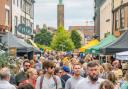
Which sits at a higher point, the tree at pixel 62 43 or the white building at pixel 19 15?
the white building at pixel 19 15

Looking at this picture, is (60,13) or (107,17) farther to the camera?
(60,13)

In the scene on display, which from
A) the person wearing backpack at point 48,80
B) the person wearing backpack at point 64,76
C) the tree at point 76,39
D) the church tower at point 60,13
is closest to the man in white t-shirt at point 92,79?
the person wearing backpack at point 48,80

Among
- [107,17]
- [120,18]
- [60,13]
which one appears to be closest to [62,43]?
[60,13]

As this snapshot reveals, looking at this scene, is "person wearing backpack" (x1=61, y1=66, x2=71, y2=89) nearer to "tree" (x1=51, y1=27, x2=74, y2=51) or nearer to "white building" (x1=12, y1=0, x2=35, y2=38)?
"white building" (x1=12, y1=0, x2=35, y2=38)

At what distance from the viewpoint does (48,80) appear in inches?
428

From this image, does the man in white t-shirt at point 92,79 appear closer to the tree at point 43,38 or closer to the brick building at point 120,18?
the brick building at point 120,18

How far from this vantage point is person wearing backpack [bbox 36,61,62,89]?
1075cm

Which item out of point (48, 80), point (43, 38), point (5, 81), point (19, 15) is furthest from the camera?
point (43, 38)

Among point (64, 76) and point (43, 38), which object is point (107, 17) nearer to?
point (64, 76)

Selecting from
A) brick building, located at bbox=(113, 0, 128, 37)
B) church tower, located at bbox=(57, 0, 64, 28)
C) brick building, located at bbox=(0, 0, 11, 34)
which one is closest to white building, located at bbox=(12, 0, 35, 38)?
brick building, located at bbox=(0, 0, 11, 34)

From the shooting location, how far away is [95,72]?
8.94 m

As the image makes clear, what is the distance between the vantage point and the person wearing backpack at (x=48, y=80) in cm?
1075

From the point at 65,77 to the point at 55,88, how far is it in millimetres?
4209

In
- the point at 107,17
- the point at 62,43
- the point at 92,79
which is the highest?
the point at 107,17
